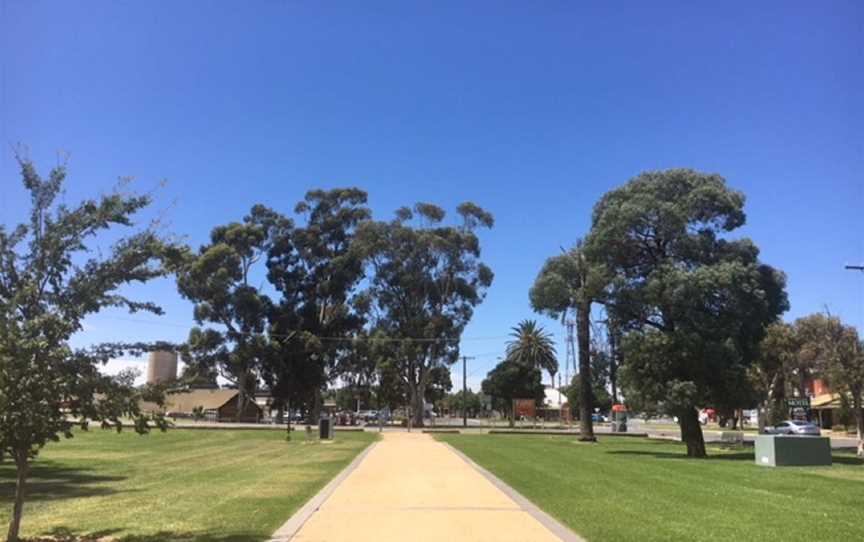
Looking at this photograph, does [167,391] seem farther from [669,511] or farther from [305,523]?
[669,511]

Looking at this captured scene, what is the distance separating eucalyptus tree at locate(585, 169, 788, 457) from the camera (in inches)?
1175

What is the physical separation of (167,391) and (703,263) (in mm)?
27464

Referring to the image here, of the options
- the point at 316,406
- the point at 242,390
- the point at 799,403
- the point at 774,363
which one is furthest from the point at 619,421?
the point at 242,390

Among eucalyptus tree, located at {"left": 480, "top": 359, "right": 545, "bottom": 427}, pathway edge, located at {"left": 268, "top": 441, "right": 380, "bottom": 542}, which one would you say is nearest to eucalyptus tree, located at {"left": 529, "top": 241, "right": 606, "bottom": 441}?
pathway edge, located at {"left": 268, "top": 441, "right": 380, "bottom": 542}

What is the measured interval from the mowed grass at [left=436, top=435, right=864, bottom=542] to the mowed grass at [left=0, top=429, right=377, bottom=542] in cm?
500

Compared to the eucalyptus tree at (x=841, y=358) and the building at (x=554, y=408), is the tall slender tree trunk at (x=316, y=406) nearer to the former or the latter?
the building at (x=554, y=408)

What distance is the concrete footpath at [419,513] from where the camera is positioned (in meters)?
10.2

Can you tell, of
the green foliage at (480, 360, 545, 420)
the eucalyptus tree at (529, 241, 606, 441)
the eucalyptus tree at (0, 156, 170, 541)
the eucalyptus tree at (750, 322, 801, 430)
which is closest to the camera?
the eucalyptus tree at (0, 156, 170, 541)

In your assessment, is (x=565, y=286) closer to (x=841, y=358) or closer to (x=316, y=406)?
(x=841, y=358)

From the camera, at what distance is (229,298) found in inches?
2867

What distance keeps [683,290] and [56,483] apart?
23.6m

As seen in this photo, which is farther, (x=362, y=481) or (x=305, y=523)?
(x=362, y=481)

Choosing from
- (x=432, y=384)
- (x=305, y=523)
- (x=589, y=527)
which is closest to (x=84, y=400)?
(x=305, y=523)

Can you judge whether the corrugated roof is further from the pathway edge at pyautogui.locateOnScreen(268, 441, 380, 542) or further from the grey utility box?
the pathway edge at pyautogui.locateOnScreen(268, 441, 380, 542)
